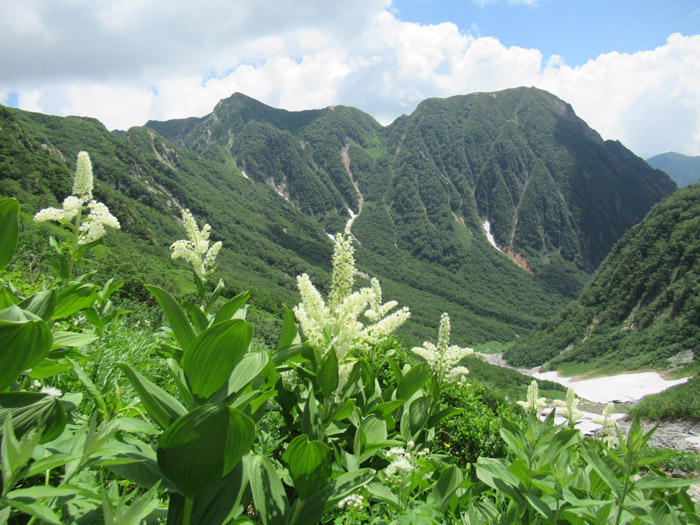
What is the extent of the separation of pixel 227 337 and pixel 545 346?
131310mm

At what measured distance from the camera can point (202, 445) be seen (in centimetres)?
163

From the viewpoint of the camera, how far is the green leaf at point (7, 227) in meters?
1.83

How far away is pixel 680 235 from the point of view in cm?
9719

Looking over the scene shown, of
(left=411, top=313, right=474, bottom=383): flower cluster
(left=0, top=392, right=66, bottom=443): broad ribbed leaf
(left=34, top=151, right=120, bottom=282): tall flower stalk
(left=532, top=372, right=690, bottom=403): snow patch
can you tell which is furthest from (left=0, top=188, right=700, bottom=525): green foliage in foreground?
(left=532, top=372, right=690, bottom=403): snow patch

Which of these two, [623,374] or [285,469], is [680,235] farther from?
[285,469]

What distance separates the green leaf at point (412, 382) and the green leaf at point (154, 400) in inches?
100

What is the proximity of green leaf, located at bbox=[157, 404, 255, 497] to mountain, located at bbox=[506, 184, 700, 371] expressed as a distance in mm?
92050

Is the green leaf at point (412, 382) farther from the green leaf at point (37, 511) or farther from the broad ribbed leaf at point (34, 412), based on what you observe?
the green leaf at point (37, 511)

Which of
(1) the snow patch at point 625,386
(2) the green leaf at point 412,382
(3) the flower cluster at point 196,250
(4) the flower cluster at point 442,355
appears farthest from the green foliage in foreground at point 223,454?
(1) the snow patch at point 625,386

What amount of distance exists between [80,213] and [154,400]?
272 centimetres

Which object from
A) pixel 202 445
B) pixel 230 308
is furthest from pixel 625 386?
pixel 202 445

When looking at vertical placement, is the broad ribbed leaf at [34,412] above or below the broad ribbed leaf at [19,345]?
below

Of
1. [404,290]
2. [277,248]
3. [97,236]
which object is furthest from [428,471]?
[404,290]

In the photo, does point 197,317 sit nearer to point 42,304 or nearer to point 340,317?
point 42,304
